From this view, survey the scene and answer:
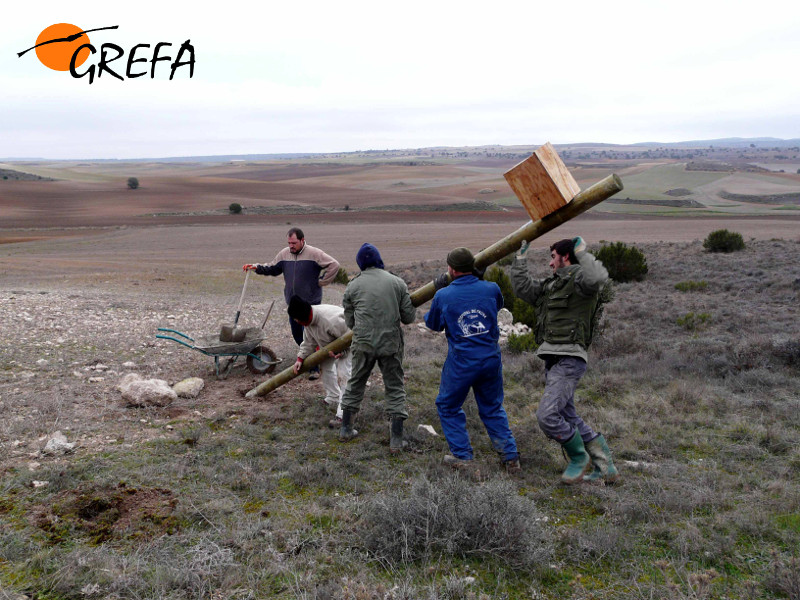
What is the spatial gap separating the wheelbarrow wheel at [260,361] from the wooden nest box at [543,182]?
4674mm

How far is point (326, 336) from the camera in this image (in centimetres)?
627

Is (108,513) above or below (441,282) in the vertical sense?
below

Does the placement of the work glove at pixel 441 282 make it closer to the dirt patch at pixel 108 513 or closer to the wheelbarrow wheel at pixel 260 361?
the dirt patch at pixel 108 513

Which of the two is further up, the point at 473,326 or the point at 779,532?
the point at 473,326

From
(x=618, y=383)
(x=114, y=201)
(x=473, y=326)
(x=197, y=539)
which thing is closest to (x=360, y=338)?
(x=473, y=326)

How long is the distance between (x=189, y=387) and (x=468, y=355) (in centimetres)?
384

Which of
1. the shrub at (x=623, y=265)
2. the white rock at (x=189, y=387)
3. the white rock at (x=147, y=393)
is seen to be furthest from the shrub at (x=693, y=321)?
the white rock at (x=147, y=393)

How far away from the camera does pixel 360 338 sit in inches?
216

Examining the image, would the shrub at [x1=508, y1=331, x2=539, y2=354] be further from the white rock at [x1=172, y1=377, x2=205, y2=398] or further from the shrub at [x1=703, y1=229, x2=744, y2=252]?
the shrub at [x1=703, y1=229, x2=744, y2=252]

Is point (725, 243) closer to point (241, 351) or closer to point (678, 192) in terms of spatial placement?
point (241, 351)

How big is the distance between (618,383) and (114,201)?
6611 cm

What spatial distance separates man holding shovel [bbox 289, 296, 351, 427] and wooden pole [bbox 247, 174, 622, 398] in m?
0.15

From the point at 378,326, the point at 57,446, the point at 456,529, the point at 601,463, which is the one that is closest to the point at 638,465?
the point at 601,463

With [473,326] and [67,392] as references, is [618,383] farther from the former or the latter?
[67,392]
